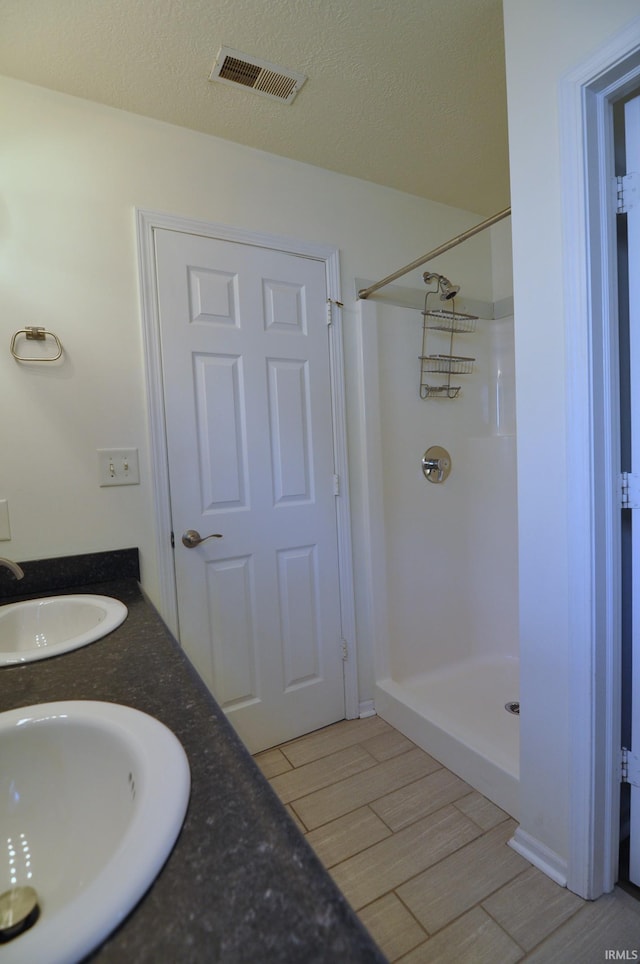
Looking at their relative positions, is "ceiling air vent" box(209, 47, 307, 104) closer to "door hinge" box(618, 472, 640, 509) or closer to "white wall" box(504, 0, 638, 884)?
"white wall" box(504, 0, 638, 884)

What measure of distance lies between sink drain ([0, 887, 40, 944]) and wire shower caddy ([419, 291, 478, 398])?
2145 mm

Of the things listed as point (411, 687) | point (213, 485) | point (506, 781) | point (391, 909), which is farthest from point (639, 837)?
point (213, 485)

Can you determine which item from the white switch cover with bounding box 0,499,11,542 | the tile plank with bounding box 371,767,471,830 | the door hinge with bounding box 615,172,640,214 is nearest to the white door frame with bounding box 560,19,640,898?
the door hinge with bounding box 615,172,640,214

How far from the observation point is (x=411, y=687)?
7.11 feet

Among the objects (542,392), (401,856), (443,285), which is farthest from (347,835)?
(443,285)

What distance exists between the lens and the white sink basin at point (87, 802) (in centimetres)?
43

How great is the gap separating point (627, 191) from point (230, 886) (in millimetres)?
1534

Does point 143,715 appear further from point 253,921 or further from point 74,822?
point 253,921

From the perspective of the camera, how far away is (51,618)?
1.27m

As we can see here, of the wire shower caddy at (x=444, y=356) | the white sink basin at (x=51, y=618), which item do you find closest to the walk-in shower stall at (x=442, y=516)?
the wire shower caddy at (x=444, y=356)

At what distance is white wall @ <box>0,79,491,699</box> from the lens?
1.40m

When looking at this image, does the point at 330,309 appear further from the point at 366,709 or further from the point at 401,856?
the point at 401,856

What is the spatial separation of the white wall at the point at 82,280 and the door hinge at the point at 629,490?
58.6 inches

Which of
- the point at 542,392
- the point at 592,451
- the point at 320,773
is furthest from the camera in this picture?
the point at 320,773
